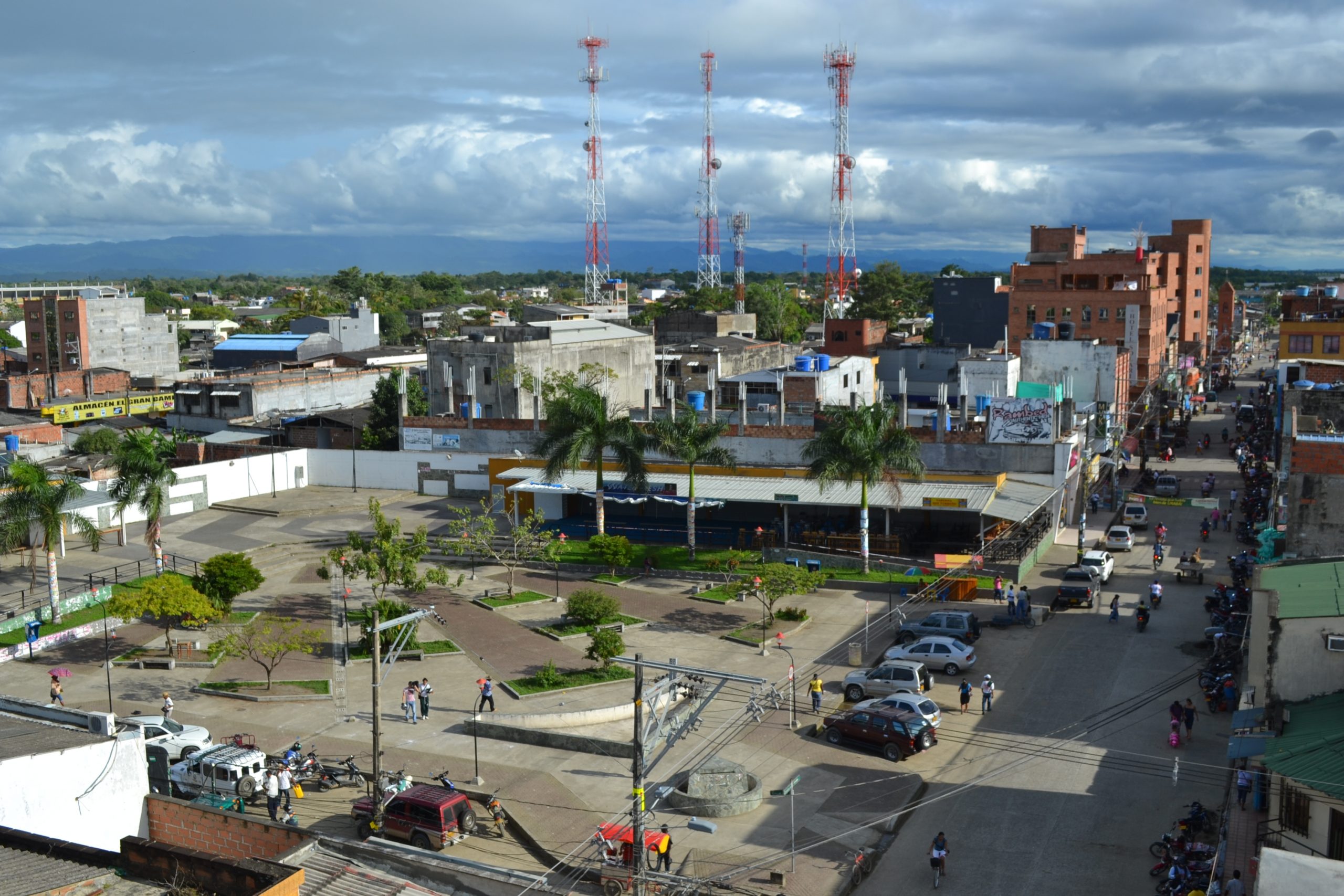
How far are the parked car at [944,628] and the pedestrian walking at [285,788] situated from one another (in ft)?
59.2

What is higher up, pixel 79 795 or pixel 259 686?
pixel 79 795

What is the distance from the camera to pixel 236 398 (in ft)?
242

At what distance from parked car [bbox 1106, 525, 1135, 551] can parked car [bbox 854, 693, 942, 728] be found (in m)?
20.6

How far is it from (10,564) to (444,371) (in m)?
25.6

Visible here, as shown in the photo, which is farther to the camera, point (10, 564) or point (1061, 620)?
point (10, 564)

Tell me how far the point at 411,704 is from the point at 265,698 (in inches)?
193

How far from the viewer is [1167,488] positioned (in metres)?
56.9

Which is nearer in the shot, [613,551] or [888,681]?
[888,681]

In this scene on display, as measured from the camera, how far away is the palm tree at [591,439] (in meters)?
44.8

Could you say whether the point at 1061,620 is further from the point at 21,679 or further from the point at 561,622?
the point at 21,679

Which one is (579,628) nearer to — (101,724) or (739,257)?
(101,724)

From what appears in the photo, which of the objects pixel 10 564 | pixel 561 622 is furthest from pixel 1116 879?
pixel 10 564

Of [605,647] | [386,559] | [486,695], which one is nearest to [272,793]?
[486,695]

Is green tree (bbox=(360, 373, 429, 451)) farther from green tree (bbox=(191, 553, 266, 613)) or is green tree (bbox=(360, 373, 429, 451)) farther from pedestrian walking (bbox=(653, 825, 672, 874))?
pedestrian walking (bbox=(653, 825, 672, 874))
